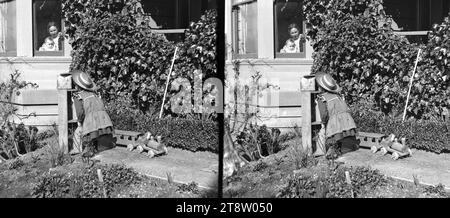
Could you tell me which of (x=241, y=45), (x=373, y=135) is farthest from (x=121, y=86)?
(x=373, y=135)

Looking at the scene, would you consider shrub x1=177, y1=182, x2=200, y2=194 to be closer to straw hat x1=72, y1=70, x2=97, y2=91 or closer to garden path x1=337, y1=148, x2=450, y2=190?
straw hat x1=72, y1=70, x2=97, y2=91

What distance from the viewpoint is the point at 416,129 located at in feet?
8.94

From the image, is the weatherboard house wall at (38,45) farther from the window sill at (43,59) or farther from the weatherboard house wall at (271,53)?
the weatherboard house wall at (271,53)

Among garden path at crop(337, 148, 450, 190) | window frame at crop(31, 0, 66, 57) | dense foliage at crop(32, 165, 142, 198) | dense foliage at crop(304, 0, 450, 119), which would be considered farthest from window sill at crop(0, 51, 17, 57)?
garden path at crop(337, 148, 450, 190)

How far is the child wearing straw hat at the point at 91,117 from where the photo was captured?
9.33 feet

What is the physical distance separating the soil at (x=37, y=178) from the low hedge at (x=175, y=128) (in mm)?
258

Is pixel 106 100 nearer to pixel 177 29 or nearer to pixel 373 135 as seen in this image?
pixel 177 29

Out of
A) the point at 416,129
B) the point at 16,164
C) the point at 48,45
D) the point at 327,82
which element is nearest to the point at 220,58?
the point at 327,82

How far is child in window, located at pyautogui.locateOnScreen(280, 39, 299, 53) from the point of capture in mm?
2742

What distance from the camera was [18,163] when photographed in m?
2.90

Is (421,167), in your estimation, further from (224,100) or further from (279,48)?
(224,100)

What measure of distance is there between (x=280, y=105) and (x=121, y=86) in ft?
3.21

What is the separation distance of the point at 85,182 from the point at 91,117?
15.7 inches

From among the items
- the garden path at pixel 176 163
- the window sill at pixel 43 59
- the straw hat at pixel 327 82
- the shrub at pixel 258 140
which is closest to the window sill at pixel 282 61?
the straw hat at pixel 327 82
